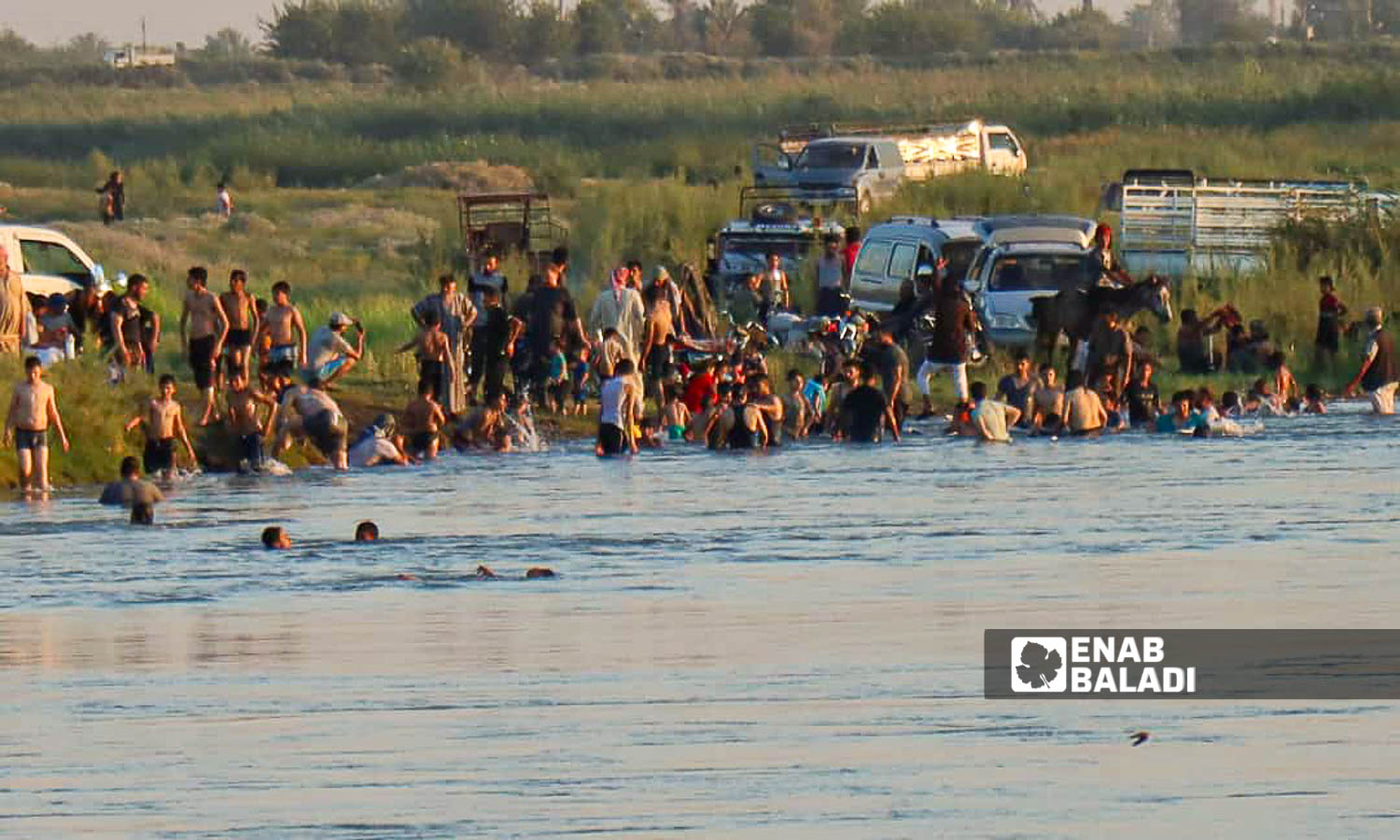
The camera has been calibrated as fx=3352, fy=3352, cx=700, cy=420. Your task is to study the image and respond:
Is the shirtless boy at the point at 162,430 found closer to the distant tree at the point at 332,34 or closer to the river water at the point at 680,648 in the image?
the river water at the point at 680,648

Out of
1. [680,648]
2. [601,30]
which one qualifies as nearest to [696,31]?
[601,30]

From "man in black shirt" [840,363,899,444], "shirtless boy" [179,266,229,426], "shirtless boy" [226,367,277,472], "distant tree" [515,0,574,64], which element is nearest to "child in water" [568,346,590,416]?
"man in black shirt" [840,363,899,444]

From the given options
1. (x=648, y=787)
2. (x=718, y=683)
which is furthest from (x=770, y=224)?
(x=648, y=787)

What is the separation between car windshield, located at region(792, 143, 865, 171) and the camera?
47312 mm

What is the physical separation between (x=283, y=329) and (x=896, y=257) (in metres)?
8.60

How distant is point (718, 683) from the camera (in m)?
16.4

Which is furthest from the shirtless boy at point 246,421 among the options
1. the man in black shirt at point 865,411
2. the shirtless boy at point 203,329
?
the man in black shirt at point 865,411

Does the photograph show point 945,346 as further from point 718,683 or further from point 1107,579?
point 718,683

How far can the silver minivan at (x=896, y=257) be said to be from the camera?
36.0 metres

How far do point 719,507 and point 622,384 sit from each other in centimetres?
392

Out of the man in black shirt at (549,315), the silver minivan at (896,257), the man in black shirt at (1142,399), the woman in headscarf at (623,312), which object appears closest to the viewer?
the man in black shirt at (549,315)

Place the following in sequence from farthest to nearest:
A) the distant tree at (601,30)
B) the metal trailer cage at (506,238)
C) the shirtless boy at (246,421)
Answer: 1. the distant tree at (601,30)
2. the metal trailer cage at (506,238)
3. the shirtless boy at (246,421)

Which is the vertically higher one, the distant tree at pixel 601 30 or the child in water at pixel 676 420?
the distant tree at pixel 601 30

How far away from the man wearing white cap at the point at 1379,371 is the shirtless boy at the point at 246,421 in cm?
1136
